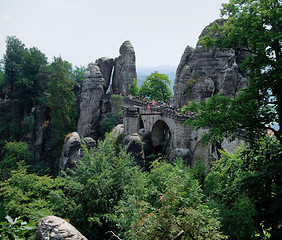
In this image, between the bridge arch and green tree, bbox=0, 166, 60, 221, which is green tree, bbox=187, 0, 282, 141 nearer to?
green tree, bbox=0, 166, 60, 221

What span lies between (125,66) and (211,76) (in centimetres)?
1870

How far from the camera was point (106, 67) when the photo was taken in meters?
48.2

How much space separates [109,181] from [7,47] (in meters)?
42.2

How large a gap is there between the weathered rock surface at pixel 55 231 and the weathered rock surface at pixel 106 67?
4232cm

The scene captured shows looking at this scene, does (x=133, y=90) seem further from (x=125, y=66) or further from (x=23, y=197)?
(x=23, y=197)

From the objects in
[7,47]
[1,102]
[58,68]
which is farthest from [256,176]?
[7,47]

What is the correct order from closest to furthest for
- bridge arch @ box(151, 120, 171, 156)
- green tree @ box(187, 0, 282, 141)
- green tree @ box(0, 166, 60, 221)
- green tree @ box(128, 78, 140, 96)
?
green tree @ box(187, 0, 282, 141) → green tree @ box(0, 166, 60, 221) → bridge arch @ box(151, 120, 171, 156) → green tree @ box(128, 78, 140, 96)

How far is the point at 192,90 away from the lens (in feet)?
114

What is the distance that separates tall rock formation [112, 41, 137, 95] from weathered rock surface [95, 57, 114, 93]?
1668 mm

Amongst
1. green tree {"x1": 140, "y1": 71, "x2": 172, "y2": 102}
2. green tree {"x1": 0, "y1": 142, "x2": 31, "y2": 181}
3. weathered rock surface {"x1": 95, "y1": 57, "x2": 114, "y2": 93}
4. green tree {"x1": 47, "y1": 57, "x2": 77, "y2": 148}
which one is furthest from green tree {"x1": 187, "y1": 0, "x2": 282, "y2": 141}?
weathered rock surface {"x1": 95, "y1": 57, "x2": 114, "y2": 93}

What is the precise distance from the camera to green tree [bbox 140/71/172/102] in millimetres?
44312

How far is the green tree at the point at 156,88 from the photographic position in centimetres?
4431

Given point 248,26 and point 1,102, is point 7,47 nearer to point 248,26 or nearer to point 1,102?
point 1,102

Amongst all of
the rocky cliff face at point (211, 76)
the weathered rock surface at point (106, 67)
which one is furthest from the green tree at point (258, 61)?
the weathered rock surface at point (106, 67)
